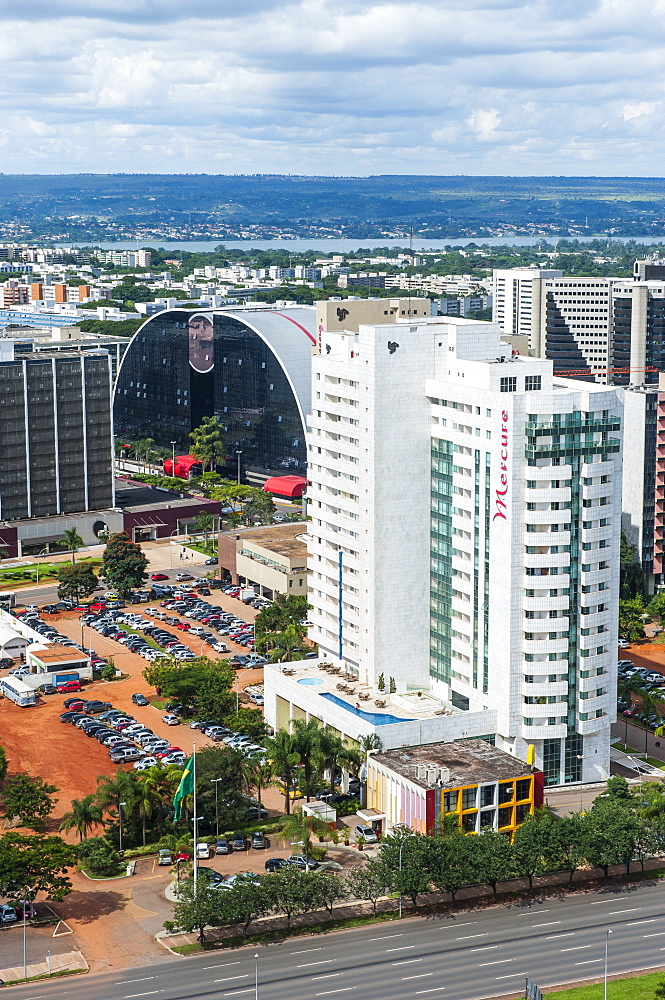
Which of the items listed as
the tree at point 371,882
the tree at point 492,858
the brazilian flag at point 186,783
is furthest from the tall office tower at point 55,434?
the tree at point 492,858

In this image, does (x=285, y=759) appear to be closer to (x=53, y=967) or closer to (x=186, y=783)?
(x=186, y=783)

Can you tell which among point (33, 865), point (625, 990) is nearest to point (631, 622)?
point (625, 990)

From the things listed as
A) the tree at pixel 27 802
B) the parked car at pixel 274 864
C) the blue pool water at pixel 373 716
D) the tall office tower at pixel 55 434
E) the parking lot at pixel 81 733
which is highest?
the tall office tower at pixel 55 434

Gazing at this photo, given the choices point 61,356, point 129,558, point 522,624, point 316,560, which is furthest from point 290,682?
point 61,356

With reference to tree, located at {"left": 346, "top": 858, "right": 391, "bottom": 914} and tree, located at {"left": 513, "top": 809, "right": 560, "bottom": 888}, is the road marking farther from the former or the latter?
tree, located at {"left": 513, "top": 809, "right": 560, "bottom": 888}

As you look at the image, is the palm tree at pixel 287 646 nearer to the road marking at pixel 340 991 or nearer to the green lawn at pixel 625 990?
the road marking at pixel 340 991

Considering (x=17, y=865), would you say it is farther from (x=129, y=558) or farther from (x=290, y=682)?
(x=129, y=558)
